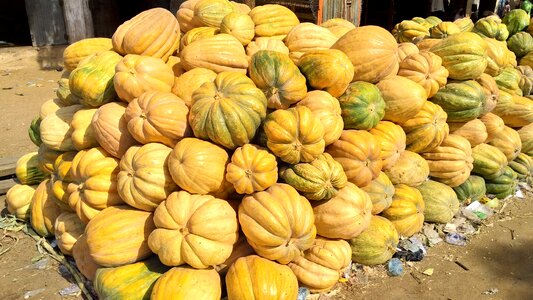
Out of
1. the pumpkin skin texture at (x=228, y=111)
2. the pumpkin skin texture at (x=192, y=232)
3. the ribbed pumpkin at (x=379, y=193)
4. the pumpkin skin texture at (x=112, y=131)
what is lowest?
the ribbed pumpkin at (x=379, y=193)

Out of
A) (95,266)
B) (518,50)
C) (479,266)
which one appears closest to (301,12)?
(518,50)

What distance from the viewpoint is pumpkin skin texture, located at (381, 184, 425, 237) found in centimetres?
385

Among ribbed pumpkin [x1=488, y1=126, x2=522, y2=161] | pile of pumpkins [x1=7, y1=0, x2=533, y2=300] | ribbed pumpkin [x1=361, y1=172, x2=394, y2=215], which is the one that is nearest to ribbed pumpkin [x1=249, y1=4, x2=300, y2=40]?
pile of pumpkins [x1=7, y1=0, x2=533, y2=300]

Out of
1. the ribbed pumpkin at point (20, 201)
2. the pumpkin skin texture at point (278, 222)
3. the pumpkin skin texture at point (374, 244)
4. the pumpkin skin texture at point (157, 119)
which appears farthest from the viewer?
the ribbed pumpkin at point (20, 201)

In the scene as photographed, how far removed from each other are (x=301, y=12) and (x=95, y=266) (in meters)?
6.31

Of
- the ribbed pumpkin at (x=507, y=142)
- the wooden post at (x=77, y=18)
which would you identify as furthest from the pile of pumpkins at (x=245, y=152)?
the wooden post at (x=77, y=18)

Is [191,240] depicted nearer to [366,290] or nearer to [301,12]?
[366,290]

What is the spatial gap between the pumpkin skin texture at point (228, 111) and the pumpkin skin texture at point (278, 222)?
447mm

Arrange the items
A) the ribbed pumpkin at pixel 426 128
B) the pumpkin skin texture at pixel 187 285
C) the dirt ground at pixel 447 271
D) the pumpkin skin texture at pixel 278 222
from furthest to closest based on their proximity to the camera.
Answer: the ribbed pumpkin at pixel 426 128 < the dirt ground at pixel 447 271 < the pumpkin skin texture at pixel 278 222 < the pumpkin skin texture at pixel 187 285

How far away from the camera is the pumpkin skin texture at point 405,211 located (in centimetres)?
385

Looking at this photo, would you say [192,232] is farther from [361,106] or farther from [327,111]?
[361,106]

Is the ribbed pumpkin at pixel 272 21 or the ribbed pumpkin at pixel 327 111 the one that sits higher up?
the ribbed pumpkin at pixel 272 21

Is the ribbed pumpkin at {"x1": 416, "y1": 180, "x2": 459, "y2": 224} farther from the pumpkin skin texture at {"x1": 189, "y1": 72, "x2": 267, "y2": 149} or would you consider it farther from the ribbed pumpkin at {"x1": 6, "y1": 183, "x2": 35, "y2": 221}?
the ribbed pumpkin at {"x1": 6, "y1": 183, "x2": 35, "y2": 221}

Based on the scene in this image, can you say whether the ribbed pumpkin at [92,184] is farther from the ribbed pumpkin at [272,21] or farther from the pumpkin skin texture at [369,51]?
the pumpkin skin texture at [369,51]
